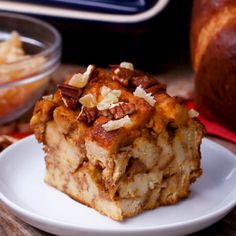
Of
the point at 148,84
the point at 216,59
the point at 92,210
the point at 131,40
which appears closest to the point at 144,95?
the point at 148,84

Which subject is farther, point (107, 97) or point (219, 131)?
point (219, 131)

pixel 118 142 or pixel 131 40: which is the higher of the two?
pixel 118 142

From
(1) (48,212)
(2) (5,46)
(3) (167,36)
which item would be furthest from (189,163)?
(3) (167,36)

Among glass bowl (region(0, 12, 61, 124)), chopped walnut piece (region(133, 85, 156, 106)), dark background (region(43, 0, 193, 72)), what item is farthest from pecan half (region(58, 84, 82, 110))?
dark background (region(43, 0, 193, 72))

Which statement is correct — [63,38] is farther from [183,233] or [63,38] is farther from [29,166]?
[183,233]

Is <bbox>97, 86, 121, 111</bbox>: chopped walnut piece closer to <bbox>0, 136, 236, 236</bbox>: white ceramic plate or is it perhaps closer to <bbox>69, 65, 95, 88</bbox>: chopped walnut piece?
<bbox>69, 65, 95, 88</bbox>: chopped walnut piece

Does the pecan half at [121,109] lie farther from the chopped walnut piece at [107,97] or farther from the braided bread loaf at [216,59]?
the braided bread loaf at [216,59]

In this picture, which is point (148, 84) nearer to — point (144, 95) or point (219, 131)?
point (144, 95)
